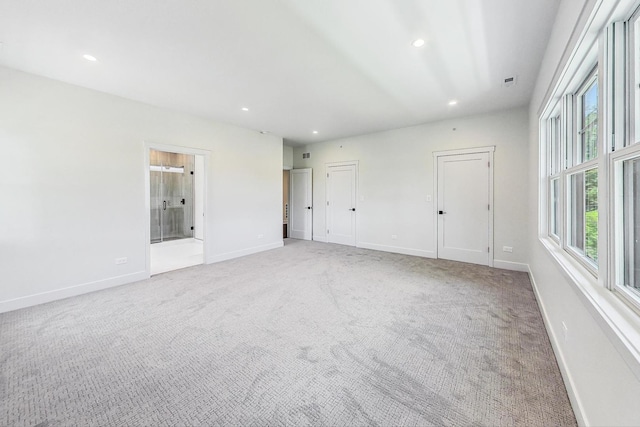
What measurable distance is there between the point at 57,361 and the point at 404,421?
2601 millimetres

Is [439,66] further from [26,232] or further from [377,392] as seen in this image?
[26,232]

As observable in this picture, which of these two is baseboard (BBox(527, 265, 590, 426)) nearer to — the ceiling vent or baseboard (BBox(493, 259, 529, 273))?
baseboard (BBox(493, 259, 529, 273))

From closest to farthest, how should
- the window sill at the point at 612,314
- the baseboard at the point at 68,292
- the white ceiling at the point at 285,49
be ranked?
the window sill at the point at 612,314
the white ceiling at the point at 285,49
the baseboard at the point at 68,292

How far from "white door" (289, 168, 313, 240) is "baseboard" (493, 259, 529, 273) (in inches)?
176

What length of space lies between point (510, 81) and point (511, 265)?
294 cm

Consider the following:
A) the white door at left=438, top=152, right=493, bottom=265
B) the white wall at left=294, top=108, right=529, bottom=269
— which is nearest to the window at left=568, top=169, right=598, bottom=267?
the white wall at left=294, top=108, right=529, bottom=269

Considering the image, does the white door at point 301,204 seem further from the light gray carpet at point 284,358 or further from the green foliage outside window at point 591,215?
the green foliage outside window at point 591,215

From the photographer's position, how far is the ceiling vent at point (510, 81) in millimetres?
3193

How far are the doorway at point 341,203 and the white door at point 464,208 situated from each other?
206 cm

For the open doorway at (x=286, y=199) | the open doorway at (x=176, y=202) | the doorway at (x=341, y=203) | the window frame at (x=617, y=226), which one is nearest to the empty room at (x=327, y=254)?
the window frame at (x=617, y=226)

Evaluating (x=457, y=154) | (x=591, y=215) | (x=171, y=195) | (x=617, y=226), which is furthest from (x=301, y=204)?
(x=617, y=226)

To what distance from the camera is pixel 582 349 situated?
141 centimetres

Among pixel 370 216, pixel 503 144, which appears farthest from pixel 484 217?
pixel 370 216

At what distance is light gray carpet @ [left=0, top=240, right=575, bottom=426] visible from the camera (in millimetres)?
1500
